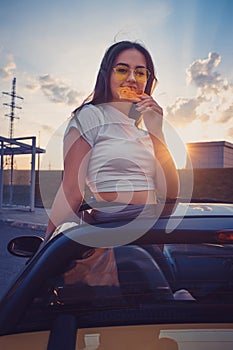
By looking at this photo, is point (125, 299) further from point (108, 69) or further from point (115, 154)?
point (108, 69)

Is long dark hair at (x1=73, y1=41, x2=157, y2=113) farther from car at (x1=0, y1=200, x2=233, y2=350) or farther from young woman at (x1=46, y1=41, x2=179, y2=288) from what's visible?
car at (x1=0, y1=200, x2=233, y2=350)

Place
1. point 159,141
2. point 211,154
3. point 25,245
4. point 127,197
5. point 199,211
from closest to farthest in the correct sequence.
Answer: point 199,211
point 127,197
point 159,141
point 25,245
point 211,154

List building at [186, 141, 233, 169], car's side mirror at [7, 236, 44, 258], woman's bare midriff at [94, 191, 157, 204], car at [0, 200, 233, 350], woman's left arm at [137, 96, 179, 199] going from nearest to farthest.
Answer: car at [0, 200, 233, 350] < woman's bare midriff at [94, 191, 157, 204] < woman's left arm at [137, 96, 179, 199] < car's side mirror at [7, 236, 44, 258] < building at [186, 141, 233, 169]

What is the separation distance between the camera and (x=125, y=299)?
1526 mm

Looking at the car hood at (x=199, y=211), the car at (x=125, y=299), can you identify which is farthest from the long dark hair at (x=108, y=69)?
the car at (x=125, y=299)

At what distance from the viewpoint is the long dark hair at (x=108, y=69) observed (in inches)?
91.6

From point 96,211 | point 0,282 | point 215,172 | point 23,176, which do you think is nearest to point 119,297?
point 96,211

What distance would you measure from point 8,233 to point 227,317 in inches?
437

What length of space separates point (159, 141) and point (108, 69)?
0.46m

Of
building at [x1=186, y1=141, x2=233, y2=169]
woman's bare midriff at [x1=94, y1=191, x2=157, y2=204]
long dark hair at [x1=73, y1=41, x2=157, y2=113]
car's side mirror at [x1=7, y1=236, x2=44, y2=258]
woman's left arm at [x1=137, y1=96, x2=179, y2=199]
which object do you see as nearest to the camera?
woman's bare midriff at [x1=94, y1=191, x2=157, y2=204]

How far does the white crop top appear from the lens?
209 cm

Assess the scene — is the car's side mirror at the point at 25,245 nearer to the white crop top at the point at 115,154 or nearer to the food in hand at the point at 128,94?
the white crop top at the point at 115,154

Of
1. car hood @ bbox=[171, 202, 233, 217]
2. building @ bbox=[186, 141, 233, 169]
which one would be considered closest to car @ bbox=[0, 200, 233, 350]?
car hood @ bbox=[171, 202, 233, 217]

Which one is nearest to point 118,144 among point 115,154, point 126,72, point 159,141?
point 115,154
